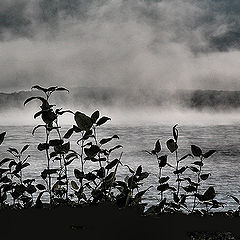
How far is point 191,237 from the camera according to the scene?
1.04m

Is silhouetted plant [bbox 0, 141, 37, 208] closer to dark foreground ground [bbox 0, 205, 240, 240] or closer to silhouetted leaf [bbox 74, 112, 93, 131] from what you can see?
silhouetted leaf [bbox 74, 112, 93, 131]

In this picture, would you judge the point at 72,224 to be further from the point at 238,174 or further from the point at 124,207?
the point at 238,174

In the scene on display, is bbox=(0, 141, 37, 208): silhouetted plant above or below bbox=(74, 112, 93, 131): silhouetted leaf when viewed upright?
below

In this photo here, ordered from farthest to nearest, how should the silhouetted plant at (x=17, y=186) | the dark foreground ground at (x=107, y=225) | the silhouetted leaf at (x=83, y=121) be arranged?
the silhouetted plant at (x=17, y=186), the silhouetted leaf at (x=83, y=121), the dark foreground ground at (x=107, y=225)

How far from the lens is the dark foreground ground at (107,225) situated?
93 cm

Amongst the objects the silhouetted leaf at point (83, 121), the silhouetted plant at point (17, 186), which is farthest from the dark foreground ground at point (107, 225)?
the silhouetted plant at point (17, 186)

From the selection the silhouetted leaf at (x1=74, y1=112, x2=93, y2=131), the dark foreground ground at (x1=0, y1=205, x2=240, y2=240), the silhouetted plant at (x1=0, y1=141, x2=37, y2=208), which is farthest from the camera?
the silhouetted plant at (x1=0, y1=141, x2=37, y2=208)

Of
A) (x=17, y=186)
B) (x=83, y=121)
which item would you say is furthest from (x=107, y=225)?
(x=17, y=186)

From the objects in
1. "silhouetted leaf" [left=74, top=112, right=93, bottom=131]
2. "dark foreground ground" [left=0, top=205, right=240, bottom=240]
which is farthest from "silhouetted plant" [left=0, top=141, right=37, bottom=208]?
"dark foreground ground" [left=0, top=205, right=240, bottom=240]

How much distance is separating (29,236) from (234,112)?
13451mm

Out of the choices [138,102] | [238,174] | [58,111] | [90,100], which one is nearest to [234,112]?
[138,102]

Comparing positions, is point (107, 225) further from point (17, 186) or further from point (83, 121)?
point (17, 186)

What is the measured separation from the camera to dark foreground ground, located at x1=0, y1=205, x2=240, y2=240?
927mm

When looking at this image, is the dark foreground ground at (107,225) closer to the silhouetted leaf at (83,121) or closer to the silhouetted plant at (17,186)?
the silhouetted leaf at (83,121)
